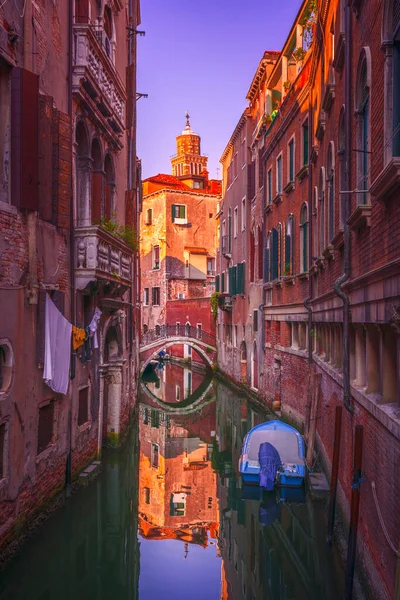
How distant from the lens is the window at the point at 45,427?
313 inches

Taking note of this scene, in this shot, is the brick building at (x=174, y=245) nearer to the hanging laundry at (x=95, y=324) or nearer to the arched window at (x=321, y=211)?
the arched window at (x=321, y=211)

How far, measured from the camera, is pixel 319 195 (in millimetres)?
11258

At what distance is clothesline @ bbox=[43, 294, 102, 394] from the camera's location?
7773mm

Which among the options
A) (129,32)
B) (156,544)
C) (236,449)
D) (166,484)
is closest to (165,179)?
(129,32)

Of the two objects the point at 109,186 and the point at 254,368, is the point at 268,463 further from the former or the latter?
the point at 254,368

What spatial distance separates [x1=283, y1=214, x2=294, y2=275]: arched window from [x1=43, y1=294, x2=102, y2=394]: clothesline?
726cm

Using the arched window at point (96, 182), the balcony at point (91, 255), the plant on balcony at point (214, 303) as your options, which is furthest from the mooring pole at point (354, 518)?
the plant on balcony at point (214, 303)

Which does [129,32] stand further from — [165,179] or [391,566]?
[165,179]

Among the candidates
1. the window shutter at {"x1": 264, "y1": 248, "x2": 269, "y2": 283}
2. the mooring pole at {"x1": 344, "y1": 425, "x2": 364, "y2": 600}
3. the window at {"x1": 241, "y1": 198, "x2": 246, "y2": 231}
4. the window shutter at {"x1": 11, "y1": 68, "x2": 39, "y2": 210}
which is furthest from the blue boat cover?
the window at {"x1": 241, "y1": 198, "x2": 246, "y2": 231}

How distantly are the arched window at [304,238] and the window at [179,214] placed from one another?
24552mm

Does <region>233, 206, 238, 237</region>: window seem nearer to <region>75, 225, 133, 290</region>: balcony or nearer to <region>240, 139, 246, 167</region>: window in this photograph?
<region>240, 139, 246, 167</region>: window

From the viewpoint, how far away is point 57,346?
819cm

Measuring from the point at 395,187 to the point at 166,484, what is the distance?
8.76 meters

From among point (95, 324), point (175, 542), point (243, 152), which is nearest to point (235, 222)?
point (243, 152)
